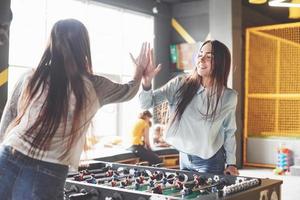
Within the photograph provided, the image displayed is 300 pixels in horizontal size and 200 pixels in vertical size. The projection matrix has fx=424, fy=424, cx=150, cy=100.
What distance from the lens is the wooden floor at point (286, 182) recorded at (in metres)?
5.34

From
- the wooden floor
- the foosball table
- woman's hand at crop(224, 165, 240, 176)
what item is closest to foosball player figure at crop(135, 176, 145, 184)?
the foosball table

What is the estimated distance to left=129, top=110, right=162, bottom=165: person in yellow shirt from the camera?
675cm

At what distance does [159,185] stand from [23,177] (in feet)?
2.94

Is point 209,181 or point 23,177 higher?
point 23,177

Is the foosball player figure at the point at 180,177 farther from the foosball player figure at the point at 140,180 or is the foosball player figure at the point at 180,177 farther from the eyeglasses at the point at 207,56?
the eyeglasses at the point at 207,56

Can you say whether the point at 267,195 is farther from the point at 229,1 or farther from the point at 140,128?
the point at 229,1

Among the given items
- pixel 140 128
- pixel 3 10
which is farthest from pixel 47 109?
pixel 140 128

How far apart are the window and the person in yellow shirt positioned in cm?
41

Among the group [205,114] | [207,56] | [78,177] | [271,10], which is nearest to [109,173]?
[78,177]

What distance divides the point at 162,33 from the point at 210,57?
24.1ft

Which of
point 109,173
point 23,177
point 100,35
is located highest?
point 100,35

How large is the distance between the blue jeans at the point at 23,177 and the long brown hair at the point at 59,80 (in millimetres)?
53

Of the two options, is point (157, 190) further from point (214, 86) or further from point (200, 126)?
→ point (214, 86)

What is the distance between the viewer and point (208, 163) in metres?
2.71
